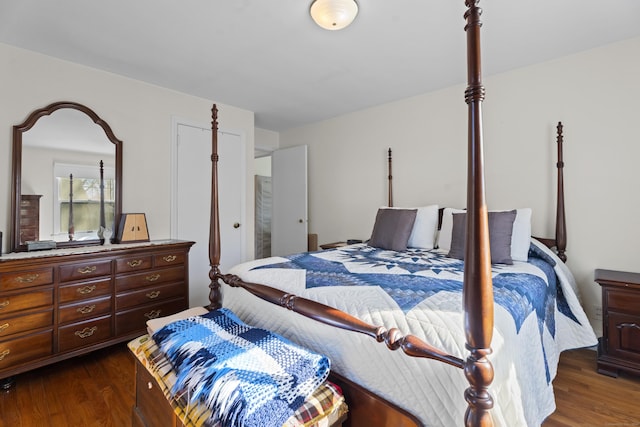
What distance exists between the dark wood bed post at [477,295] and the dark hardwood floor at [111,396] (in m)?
1.21

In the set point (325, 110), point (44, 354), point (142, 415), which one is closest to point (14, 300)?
point (44, 354)

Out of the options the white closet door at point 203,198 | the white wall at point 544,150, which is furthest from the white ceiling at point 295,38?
the white closet door at point 203,198

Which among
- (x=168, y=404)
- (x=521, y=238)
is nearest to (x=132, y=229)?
(x=168, y=404)

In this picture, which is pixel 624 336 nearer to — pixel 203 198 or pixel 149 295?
pixel 149 295

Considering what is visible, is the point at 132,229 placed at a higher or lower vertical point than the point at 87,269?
higher

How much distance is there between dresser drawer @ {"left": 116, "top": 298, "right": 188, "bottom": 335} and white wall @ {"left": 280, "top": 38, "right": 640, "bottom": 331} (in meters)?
2.20

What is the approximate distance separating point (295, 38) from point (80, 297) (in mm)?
2428

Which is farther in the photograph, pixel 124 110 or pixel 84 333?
pixel 124 110

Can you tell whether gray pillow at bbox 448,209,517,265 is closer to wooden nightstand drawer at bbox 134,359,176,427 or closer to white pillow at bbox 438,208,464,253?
white pillow at bbox 438,208,464,253

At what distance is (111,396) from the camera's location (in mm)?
1862

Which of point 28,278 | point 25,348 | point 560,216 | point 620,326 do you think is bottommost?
point 25,348

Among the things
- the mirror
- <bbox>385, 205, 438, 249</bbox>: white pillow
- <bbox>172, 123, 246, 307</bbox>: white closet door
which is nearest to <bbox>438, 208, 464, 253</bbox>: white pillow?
<bbox>385, 205, 438, 249</bbox>: white pillow

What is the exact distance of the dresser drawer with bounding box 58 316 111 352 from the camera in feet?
7.03

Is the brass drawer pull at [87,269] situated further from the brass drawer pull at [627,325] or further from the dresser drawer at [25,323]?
the brass drawer pull at [627,325]
